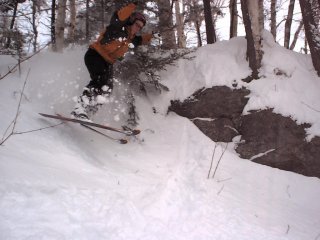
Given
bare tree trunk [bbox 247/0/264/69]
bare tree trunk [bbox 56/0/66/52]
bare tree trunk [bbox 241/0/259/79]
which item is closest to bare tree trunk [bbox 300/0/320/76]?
bare tree trunk [bbox 247/0/264/69]

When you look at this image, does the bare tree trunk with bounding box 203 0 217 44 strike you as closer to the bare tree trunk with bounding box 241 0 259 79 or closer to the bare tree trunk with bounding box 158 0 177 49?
the bare tree trunk with bounding box 158 0 177 49

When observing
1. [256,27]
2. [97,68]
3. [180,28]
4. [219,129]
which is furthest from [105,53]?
[180,28]

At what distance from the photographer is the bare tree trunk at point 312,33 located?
22.4 feet

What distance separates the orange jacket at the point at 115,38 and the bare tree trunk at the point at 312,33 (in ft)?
11.7

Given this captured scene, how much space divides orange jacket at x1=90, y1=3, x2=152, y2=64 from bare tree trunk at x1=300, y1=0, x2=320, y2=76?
3.55m

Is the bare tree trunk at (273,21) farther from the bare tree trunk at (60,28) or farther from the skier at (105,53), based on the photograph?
the skier at (105,53)

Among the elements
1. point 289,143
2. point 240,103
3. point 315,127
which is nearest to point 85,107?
point 240,103

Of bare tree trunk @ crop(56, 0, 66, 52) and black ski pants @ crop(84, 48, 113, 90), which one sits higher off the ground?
bare tree trunk @ crop(56, 0, 66, 52)

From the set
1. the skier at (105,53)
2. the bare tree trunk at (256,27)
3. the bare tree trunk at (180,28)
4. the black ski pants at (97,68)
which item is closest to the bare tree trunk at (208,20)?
the bare tree trunk at (256,27)

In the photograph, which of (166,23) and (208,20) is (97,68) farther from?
(208,20)

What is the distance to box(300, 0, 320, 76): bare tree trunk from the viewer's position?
684cm

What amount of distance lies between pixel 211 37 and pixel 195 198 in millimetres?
5073

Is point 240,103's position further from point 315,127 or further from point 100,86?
point 100,86

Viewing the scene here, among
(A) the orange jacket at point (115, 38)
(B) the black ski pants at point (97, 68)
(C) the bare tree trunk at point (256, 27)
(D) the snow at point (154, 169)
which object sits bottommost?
(D) the snow at point (154, 169)
